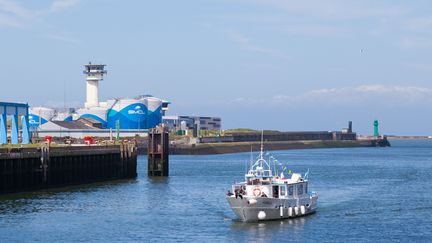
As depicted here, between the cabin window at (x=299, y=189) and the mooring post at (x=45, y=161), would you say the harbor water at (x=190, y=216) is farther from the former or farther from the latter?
the cabin window at (x=299, y=189)

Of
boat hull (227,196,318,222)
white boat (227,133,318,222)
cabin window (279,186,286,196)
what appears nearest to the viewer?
boat hull (227,196,318,222)

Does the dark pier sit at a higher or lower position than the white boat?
higher

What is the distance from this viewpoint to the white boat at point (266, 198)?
62438 millimetres

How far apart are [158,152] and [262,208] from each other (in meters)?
51.3

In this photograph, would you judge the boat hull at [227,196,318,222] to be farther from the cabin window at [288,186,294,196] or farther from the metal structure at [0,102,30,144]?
the metal structure at [0,102,30,144]

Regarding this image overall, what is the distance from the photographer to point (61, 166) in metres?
94.6

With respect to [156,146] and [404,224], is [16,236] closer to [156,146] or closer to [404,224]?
[404,224]

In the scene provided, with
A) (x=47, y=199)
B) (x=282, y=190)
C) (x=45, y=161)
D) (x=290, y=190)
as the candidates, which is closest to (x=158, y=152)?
(x=45, y=161)

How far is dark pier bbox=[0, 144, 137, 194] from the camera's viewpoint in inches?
3228

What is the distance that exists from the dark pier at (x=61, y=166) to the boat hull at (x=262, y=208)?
86.6 feet

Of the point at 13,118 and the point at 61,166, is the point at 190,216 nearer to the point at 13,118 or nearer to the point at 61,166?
the point at 61,166

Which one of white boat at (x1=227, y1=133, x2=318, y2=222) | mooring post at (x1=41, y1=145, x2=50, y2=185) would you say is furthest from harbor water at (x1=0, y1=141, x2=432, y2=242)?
mooring post at (x1=41, y1=145, x2=50, y2=185)

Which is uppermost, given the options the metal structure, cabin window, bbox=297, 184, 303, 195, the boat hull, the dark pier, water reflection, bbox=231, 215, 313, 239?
the metal structure

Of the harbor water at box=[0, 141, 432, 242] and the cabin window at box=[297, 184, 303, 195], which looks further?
the cabin window at box=[297, 184, 303, 195]
